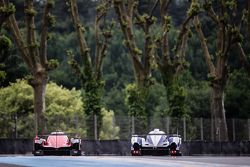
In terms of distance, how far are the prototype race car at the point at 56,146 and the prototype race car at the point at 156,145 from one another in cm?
299

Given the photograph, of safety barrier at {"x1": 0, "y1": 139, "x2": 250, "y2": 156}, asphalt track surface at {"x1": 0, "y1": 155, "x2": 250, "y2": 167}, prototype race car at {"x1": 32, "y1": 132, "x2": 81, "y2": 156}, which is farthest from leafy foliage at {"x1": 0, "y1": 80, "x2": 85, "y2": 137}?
asphalt track surface at {"x1": 0, "y1": 155, "x2": 250, "y2": 167}

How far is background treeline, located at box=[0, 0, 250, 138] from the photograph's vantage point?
7269cm

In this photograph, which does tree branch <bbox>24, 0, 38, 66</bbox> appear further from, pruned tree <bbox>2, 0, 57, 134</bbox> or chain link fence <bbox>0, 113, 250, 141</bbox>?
chain link fence <bbox>0, 113, 250, 141</bbox>

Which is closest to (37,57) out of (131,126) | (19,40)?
(19,40)

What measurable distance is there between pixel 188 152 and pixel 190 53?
50940 millimetres

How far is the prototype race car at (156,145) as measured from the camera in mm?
37344

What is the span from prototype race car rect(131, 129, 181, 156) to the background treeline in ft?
99.6

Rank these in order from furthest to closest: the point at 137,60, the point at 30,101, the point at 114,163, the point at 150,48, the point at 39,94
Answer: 1. the point at 30,101
2. the point at 137,60
3. the point at 150,48
4. the point at 39,94
5. the point at 114,163

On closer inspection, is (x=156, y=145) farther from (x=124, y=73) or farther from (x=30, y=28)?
(x=124, y=73)

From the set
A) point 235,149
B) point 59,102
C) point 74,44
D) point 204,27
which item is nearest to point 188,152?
point 235,149

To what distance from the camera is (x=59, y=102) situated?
240ft

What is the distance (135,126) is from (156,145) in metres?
10.1

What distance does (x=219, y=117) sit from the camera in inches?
1977

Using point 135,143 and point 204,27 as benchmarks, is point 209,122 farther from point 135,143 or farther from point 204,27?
point 204,27
